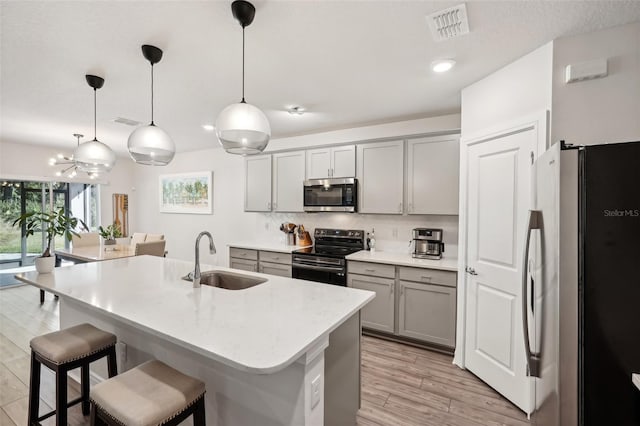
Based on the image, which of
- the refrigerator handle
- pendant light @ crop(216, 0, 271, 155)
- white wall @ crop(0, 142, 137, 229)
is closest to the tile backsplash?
the refrigerator handle

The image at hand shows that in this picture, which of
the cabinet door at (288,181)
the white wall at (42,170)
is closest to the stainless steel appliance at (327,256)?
the cabinet door at (288,181)

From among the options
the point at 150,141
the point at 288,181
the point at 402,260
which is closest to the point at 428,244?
the point at 402,260

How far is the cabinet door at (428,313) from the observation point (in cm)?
281

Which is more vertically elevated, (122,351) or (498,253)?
(498,253)

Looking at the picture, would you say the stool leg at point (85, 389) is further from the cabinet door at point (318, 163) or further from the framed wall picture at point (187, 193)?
the framed wall picture at point (187, 193)

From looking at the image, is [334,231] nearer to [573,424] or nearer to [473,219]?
[473,219]

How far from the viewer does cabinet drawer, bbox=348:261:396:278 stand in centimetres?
312

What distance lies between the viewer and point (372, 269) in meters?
3.22

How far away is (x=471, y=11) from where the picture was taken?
160 centimetres

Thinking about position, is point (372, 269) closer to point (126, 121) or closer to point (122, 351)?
point (122, 351)

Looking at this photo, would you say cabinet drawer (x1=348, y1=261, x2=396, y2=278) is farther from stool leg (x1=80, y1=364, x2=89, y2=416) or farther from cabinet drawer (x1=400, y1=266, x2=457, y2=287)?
stool leg (x1=80, y1=364, x2=89, y2=416)

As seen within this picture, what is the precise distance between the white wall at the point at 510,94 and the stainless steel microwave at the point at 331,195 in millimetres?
1442

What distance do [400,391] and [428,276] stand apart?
109cm

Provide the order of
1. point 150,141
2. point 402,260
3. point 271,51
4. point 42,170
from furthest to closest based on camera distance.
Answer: point 42,170 → point 402,260 → point 271,51 → point 150,141
